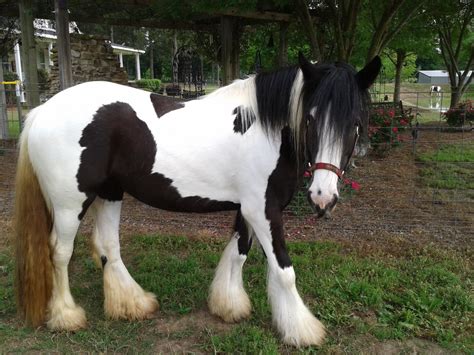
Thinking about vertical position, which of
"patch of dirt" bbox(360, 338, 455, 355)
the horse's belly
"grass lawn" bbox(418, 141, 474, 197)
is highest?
the horse's belly

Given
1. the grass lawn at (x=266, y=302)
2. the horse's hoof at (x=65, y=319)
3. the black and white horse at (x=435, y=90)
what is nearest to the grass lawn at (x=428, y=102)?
the black and white horse at (x=435, y=90)

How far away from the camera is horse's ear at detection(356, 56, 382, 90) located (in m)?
2.07

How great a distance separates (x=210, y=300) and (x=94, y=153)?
1371 mm

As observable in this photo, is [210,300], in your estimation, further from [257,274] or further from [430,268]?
[430,268]

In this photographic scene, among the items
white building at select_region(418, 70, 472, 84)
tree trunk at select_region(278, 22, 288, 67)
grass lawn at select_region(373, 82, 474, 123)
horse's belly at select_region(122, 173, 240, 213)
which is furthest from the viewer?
white building at select_region(418, 70, 472, 84)

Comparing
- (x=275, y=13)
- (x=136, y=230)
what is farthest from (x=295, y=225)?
(x=275, y=13)

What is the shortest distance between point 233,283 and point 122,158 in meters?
1.21

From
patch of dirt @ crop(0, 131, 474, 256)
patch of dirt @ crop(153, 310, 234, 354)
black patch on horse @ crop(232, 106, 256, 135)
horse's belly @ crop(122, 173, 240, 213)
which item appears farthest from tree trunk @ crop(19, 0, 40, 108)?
black patch on horse @ crop(232, 106, 256, 135)

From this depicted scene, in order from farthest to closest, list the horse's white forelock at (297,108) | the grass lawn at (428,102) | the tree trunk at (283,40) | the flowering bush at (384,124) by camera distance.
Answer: the tree trunk at (283,40) < the grass lawn at (428,102) < the flowering bush at (384,124) < the horse's white forelock at (297,108)

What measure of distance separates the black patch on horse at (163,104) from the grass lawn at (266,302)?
1.51 metres

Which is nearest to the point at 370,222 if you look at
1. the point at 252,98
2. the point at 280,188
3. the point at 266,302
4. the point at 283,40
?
the point at 266,302

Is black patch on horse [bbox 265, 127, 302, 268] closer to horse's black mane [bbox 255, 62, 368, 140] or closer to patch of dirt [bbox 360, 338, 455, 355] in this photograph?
horse's black mane [bbox 255, 62, 368, 140]

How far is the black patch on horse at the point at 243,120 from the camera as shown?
2430 mm

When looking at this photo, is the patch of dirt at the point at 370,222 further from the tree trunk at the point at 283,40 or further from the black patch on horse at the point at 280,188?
the tree trunk at the point at 283,40
